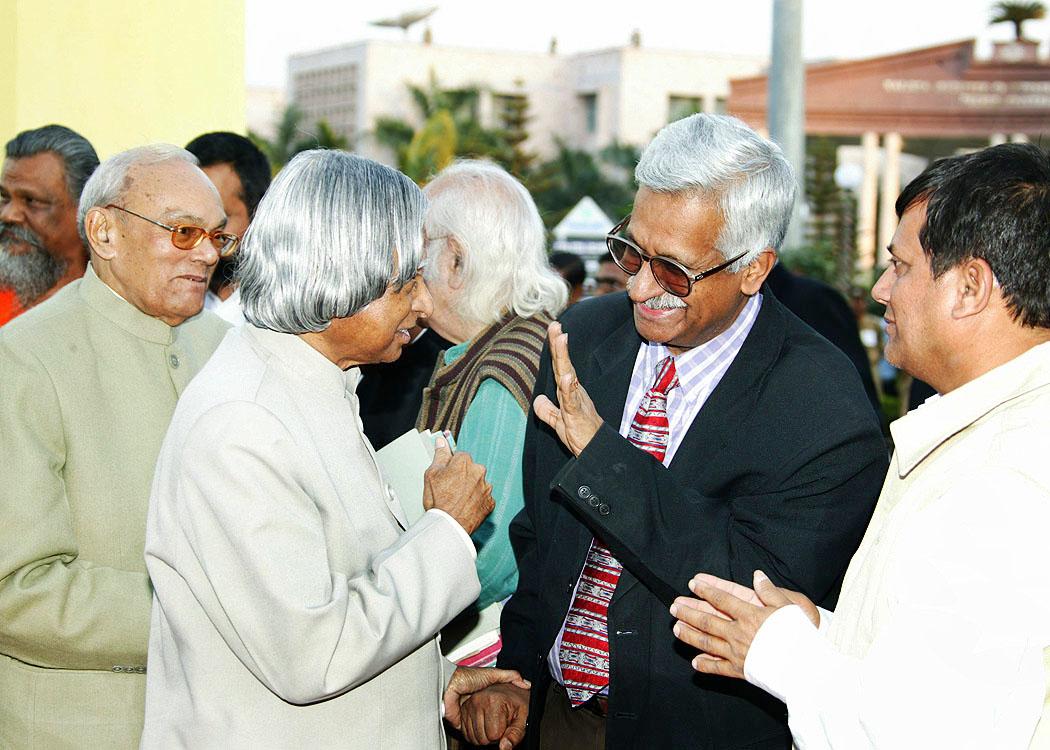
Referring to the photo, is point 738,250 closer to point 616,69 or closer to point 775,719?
point 775,719

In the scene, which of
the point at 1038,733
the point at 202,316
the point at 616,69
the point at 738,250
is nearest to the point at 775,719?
the point at 1038,733

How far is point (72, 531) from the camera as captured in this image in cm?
271

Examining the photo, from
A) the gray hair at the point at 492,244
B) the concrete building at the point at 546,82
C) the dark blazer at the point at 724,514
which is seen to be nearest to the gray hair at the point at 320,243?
the dark blazer at the point at 724,514

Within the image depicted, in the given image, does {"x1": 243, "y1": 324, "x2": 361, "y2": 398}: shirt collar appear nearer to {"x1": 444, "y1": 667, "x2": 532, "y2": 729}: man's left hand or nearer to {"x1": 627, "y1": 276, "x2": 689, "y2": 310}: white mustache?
{"x1": 627, "y1": 276, "x2": 689, "y2": 310}: white mustache

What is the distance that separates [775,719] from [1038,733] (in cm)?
95

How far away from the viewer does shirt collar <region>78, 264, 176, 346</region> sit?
303cm

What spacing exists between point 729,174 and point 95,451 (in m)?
1.68

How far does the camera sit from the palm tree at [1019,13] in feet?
125

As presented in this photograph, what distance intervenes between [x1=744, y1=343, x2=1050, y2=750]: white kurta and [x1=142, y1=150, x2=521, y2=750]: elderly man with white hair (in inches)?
30.6

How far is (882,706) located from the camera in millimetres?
1783

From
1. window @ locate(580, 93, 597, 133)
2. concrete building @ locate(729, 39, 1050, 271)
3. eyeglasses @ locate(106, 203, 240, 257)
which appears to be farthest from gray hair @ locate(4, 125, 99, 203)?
window @ locate(580, 93, 597, 133)

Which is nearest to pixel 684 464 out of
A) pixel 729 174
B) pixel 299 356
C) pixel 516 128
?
pixel 729 174

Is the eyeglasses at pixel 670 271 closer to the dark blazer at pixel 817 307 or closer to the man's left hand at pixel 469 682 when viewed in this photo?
the man's left hand at pixel 469 682

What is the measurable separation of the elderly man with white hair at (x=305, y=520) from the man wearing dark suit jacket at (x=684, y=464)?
37 centimetres
